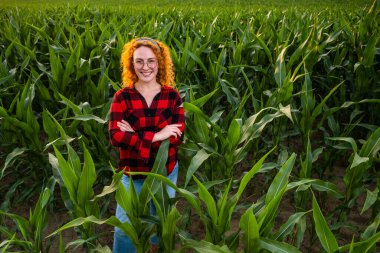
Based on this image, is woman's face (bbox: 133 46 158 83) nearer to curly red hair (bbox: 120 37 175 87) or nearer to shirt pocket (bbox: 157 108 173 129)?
curly red hair (bbox: 120 37 175 87)

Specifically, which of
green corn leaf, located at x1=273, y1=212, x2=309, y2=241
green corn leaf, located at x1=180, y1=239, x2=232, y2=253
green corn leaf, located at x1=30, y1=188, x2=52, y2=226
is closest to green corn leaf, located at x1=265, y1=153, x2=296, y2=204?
green corn leaf, located at x1=273, y1=212, x2=309, y2=241

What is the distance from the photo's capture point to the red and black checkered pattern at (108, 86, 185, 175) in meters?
1.54

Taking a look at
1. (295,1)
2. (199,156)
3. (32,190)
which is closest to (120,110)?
(199,156)

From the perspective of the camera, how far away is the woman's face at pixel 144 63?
154cm

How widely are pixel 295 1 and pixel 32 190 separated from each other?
22.6 m

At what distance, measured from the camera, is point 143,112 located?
1.60 m

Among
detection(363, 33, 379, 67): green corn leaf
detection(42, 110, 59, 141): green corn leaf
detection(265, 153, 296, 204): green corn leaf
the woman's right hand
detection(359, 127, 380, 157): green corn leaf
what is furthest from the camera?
detection(363, 33, 379, 67): green corn leaf

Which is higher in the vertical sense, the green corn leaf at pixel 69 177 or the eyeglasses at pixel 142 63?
the eyeglasses at pixel 142 63

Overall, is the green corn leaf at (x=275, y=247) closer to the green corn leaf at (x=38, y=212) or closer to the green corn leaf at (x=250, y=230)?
the green corn leaf at (x=250, y=230)

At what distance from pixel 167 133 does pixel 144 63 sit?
0.31 meters

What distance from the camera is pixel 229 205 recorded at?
3.99 feet

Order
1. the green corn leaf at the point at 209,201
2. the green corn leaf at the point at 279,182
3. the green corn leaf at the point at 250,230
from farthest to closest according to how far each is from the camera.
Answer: the green corn leaf at the point at 279,182 → the green corn leaf at the point at 209,201 → the green corn leaf at the point at 250,230

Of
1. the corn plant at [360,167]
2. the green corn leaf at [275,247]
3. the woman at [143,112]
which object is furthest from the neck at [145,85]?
the corn plant at [360,167]

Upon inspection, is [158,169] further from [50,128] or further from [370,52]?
[370,52]
